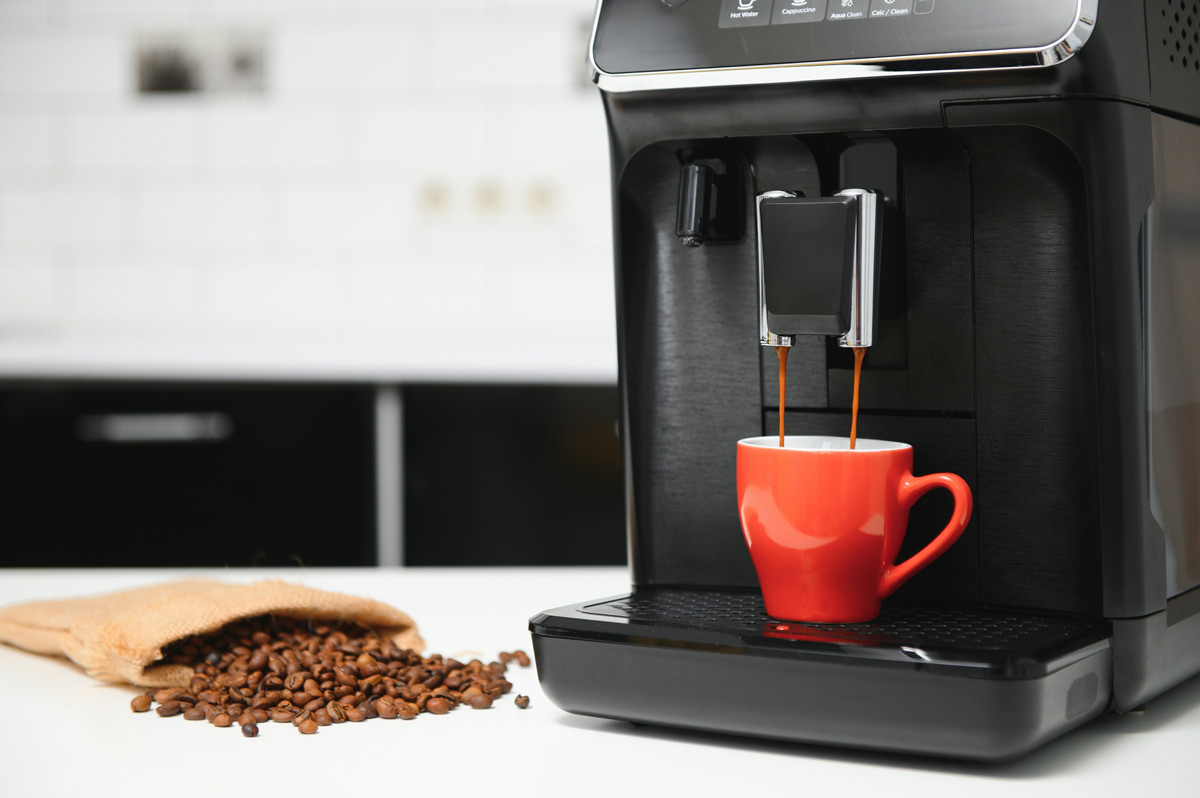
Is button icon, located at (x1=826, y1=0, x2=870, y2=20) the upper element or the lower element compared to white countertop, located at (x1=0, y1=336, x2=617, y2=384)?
upper

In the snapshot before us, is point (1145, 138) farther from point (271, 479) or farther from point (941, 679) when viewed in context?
point (271, 479)

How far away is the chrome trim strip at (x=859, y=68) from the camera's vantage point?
57 centimetres

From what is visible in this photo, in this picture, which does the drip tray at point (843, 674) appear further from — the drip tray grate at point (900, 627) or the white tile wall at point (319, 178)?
the white tile wall at point (319, 178)

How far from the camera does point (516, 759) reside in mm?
535

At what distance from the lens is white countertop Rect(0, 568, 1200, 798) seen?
0.50m

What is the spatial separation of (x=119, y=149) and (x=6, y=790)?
7.93ft

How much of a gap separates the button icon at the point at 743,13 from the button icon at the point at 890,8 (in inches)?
2.3

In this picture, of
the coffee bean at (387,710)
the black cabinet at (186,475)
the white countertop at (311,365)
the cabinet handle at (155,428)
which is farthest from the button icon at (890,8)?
the cabinet handle at (155,428)

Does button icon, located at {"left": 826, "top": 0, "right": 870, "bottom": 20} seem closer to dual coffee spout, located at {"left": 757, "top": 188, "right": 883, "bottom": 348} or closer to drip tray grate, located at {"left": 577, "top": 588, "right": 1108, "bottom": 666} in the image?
dual coffee spout, located at {"left": 757, "top": 188, "right": 883, "bottom": 348}

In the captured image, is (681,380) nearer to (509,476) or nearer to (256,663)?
(256,663)

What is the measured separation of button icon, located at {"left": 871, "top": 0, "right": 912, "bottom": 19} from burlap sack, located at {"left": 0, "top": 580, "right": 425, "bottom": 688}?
45 cm

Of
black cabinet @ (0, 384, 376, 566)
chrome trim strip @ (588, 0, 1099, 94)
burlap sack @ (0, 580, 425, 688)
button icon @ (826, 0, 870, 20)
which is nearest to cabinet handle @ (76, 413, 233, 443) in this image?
black cabinet @ (0, 384, 376, 566)

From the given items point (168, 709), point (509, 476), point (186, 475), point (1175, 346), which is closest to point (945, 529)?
point (1175, 346)

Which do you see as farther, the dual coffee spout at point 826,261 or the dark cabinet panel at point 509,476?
the dark cabinet panel at point 509,476
